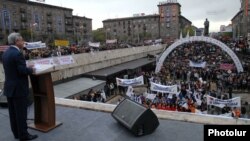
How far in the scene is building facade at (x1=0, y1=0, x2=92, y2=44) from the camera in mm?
66188

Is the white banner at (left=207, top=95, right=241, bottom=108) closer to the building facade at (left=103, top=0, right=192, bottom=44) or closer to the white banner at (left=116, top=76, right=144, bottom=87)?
the white banner at (left=116, top=76, right=144, bottom=87)

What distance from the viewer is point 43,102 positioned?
5297 millimetres

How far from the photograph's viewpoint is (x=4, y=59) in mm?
4523

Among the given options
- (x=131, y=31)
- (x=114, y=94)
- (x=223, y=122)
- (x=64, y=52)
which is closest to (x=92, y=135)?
(x=223, y=122)

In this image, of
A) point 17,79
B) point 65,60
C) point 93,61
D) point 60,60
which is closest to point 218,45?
point 93,61

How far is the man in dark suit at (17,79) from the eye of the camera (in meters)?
4.43

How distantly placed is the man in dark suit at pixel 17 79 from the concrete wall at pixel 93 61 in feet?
34.3

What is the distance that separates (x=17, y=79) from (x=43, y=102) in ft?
3.11

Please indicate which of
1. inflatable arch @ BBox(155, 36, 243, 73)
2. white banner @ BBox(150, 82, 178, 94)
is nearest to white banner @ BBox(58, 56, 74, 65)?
white banner @ BBox(150, 82, 178, 94)

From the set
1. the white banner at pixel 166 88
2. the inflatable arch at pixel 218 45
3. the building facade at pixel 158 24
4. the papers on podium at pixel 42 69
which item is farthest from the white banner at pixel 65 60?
the building facade at pixel 158 24

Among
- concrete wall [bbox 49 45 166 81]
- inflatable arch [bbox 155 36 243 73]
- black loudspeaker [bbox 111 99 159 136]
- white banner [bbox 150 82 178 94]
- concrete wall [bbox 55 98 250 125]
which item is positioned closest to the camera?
black loudspeaker [bbox 111 99 159 136]

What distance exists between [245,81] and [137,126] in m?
20.6

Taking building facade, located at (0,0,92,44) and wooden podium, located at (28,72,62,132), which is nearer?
wooden podium, located at (28,72,62,132)

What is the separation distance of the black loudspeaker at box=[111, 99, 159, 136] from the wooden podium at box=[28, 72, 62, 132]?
1456mm
